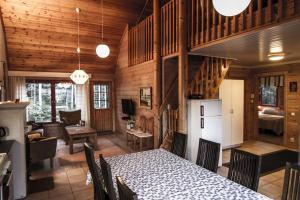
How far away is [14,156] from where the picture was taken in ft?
9.88

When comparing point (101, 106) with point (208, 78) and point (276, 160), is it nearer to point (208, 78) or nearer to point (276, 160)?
point (208, 78)

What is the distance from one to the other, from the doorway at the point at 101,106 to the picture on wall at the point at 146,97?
2713mm

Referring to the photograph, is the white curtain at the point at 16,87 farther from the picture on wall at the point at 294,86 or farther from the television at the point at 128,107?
the picture on wall at the point at 294,86

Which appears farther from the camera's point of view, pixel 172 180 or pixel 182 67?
pixel 182 67

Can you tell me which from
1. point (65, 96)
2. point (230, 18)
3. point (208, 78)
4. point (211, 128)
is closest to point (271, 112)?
point (208, 78)

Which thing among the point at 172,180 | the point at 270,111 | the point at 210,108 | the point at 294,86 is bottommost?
the point at 172,180

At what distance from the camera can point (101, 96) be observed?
805 cm

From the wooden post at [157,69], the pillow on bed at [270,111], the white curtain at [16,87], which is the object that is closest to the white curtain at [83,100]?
the white curtain at [16,87]

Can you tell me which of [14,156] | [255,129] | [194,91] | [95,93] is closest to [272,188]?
[194,91]

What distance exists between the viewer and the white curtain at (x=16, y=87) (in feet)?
A: 21.1

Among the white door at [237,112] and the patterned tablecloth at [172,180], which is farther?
the white door at [237,112]

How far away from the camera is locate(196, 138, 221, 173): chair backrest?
232cm

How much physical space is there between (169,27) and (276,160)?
12.7ft

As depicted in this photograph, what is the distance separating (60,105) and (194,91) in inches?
203
